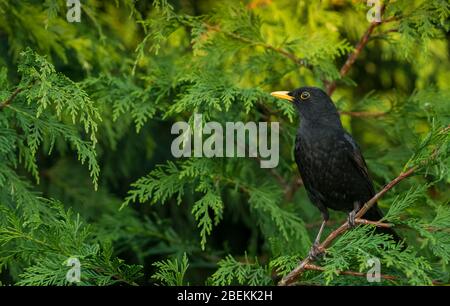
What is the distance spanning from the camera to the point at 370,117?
516 centimetres

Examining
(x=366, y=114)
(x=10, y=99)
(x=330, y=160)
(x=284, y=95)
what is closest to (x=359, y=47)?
(x=366, y=114)

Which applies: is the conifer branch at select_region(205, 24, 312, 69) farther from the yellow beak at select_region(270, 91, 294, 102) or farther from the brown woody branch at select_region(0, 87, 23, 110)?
the brown woody branch at select_region(0, 87, 23, 110)

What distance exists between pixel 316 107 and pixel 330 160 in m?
0.40

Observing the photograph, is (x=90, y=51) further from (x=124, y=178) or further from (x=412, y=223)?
(x=412, y=223)

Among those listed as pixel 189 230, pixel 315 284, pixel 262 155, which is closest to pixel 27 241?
pixel 315 284

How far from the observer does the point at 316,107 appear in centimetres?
471

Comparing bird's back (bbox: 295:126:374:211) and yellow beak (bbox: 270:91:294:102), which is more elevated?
yellow beak (bbox: 270:91:294:102)

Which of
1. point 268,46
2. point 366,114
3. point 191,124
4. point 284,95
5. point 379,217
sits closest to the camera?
point 191,124

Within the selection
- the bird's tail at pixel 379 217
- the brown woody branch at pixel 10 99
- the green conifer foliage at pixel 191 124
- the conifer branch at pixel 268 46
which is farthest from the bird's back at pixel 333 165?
the brown woody branch at pixel 10 99

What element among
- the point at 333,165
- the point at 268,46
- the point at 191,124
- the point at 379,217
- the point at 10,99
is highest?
the point at 268,46

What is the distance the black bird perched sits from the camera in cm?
459

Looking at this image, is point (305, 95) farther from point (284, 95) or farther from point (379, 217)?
point (379, 217)

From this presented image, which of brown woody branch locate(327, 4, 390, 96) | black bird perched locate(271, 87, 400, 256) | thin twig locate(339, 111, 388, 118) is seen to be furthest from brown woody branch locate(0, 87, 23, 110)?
thin twig locate(339, 111, 388, 118)
